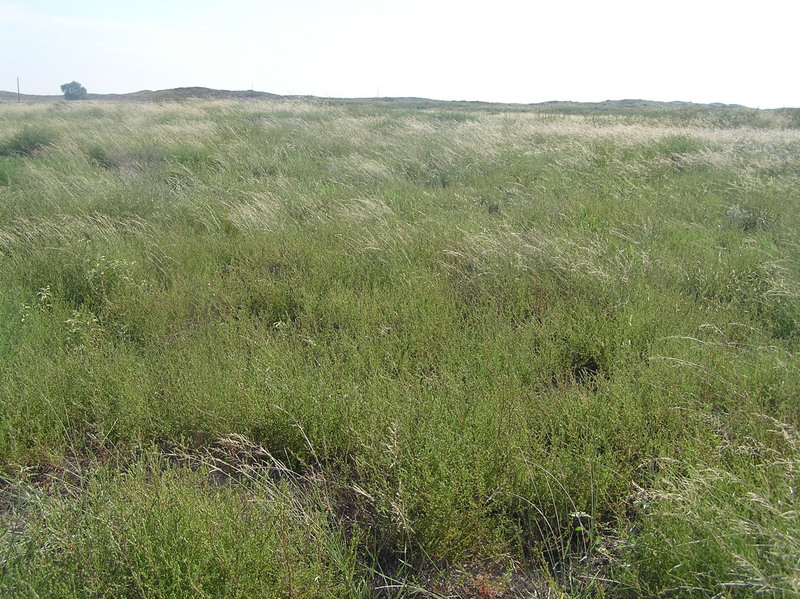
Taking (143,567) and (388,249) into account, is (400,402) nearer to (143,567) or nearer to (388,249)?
(143,567)

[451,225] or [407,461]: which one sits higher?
[451,225]

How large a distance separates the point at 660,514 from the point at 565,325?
2.04 metres

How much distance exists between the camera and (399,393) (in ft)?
10.1

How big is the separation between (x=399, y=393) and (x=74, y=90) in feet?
294

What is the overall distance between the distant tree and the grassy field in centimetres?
7593

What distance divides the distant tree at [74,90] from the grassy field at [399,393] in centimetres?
7593

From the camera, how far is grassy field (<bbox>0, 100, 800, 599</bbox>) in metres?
2.04

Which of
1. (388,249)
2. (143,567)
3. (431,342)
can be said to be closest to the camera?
(143,567)

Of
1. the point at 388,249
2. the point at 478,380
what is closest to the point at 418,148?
the point at 388,249

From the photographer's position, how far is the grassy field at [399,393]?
2.04m

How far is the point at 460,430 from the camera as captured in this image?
271 centimetres

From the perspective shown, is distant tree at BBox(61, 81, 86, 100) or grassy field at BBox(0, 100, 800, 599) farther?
distant tree at BBox(61, 81, 86, 100)

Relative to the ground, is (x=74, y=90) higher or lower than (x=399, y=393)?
higher

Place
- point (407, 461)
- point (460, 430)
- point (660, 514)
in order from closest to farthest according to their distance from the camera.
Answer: point (660, 514)
point (407, 461)
point (460, 430)
